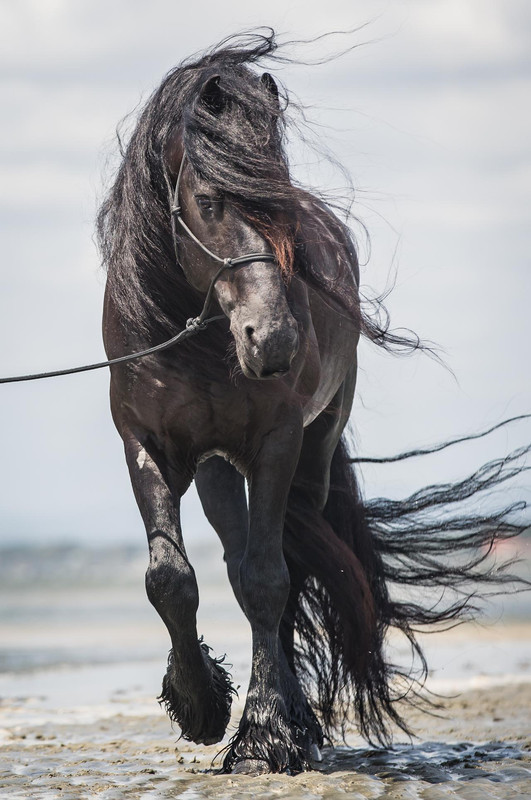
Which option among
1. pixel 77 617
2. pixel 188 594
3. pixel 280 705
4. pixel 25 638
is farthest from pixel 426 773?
pixel 77 617

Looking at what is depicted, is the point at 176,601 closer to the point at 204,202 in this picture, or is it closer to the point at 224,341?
the point at 224,341

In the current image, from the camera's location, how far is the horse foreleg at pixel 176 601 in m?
4.70

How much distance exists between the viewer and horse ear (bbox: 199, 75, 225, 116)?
462 cm

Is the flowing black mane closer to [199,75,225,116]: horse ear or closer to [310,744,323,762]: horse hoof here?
[199,75,225,116]: horse ear

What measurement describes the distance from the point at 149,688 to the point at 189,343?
4.85 metres

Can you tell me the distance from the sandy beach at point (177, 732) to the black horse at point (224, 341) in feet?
1.02

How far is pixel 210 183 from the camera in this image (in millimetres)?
4422

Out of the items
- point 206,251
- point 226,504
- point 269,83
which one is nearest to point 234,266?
point 206,251

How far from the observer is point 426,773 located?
496 centimetres

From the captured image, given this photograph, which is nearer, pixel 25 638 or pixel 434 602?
pixel 434 602

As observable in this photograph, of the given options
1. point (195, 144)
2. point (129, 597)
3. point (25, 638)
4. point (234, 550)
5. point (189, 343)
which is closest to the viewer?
point (195, 144)

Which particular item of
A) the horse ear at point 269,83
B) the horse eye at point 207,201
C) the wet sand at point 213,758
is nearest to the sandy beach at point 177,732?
the wet sand at point 213,758

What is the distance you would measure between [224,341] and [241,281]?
60 centimetres

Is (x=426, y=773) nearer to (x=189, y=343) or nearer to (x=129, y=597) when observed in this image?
(x=189, y=343)
